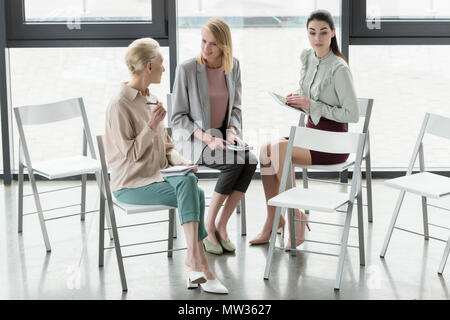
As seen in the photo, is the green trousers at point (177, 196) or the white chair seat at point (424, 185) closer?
the green trousers at point (177, 196)

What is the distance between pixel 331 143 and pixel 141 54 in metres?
1.21

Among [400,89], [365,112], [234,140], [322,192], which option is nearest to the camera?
[322,192]

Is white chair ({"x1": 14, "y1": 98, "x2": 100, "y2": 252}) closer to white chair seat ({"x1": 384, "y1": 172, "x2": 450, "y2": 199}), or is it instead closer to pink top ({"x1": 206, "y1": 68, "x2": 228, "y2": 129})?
pink top ({"x1": 206, "y1": 68, "x2": 228, "y2": 129})

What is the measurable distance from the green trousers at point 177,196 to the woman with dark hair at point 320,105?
76 centimetres

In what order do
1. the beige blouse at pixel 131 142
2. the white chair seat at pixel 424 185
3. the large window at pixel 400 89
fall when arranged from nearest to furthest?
the beige blouse at pixel 131 142 < the white chair seat at pixel 424 185 < the large window at pixel 400 89

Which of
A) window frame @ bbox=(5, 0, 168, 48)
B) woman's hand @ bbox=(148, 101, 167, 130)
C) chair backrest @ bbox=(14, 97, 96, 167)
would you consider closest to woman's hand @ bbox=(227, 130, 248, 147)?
woman's hand @ bbox=(148, 101, 167, 130)

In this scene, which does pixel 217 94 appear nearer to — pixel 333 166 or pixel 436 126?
pixel 333 166

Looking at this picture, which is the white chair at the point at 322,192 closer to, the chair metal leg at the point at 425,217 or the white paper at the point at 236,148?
the white paper at the point at 236,148

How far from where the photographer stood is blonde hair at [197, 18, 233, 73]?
432cm

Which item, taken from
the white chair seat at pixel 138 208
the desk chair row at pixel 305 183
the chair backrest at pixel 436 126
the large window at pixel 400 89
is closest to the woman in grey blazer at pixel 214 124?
the desk chair row at pixel 305 183

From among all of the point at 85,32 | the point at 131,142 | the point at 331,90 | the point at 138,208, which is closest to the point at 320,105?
the point at 331,90

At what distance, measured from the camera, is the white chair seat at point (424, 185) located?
403 centimetres

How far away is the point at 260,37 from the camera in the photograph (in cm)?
603

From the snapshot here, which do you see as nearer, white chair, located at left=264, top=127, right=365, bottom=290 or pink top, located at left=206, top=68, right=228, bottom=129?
white chair, located at left=264, top=127, right=365, bottom=290
